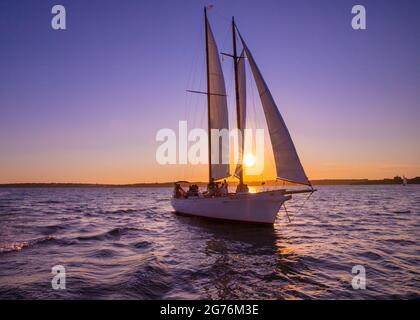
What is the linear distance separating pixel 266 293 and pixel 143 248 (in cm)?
952

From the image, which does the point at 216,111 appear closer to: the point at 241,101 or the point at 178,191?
the point at 241,101

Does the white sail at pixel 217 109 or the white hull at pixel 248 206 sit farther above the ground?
the white sail at pixel 217 109

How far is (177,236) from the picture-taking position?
72.6 ft

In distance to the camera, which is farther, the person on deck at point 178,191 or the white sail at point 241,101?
the person on deck at point 178,191

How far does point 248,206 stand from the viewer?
950 inches

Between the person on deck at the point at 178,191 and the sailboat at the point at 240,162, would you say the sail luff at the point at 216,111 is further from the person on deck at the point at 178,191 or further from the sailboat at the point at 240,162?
the person on deck at the point at 178,191

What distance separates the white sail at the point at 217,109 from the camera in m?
28.5

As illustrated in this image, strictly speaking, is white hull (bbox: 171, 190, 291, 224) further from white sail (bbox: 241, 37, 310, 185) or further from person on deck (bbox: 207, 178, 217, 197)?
white sail (bbox: 241, 37, 310, 185)

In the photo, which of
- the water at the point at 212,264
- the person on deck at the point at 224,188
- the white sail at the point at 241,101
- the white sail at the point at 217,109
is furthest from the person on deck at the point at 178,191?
the water at the point at 212,264

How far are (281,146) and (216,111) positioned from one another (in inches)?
406

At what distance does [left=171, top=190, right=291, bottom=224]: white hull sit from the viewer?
23406 millimetres

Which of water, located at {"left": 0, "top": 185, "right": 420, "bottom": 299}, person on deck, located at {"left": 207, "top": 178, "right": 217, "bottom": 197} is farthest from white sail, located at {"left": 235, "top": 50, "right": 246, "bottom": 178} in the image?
water, located at {"left": 0, "top": 185, "right": 420, "bottom": 299}
